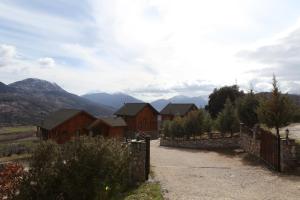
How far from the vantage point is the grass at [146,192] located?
13.8m

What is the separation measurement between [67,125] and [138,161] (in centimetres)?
3805

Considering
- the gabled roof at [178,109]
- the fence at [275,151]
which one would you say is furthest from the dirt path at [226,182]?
the gabled roof at [178,109]

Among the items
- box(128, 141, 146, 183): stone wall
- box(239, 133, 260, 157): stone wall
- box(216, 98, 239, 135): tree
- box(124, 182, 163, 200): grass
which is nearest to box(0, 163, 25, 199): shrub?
box(124, 182, 163, 200): grass

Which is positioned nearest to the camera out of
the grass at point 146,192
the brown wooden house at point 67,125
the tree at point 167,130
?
the grass at point 146,192

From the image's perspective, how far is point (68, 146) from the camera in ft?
44.2

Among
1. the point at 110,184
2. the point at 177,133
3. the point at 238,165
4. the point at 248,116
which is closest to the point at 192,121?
the point at 177,133

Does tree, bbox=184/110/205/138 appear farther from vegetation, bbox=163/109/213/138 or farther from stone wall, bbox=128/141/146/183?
stone wall, bbox=128/141/146/183

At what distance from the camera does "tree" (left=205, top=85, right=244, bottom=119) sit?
5438 centimetres

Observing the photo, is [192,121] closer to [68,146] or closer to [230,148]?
[230,148]

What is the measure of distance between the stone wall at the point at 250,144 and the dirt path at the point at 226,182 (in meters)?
1.63

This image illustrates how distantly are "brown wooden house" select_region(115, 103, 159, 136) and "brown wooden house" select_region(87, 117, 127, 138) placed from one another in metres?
4.53

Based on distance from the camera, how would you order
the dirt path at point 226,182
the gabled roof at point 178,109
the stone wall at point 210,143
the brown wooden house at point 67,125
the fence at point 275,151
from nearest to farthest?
the dirt path at point 226,182, the fence at point 275,151, the stone wall at point 210,143, the brown wooden house at point 67,125, the gabled roof at point 178,109

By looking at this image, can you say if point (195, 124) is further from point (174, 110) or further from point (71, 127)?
point (174, 110)

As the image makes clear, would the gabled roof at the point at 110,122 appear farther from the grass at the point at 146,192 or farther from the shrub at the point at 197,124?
the grass at the point at 146,192
